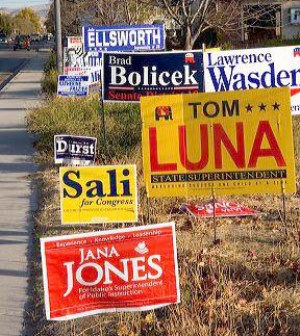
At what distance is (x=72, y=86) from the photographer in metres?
16.0

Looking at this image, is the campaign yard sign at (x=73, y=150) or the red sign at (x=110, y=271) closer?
the red sign at (x=110, y=271)

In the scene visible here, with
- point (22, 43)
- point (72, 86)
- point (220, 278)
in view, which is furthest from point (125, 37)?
point (22, 43)

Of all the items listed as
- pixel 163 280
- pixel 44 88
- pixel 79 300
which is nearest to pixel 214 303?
pixel 163 280

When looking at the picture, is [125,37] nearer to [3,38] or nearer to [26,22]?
[3,38]

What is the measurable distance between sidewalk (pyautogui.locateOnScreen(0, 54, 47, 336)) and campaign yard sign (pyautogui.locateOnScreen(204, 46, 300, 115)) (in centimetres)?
266

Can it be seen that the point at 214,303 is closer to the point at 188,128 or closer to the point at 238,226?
the point at 188,128

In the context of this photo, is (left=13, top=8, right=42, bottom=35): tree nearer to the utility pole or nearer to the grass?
the utility pole

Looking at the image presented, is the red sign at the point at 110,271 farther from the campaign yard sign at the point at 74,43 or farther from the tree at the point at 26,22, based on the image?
the tree at the point at 26,22

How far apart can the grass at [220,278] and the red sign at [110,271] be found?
0.39m

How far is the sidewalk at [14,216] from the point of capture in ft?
18.8

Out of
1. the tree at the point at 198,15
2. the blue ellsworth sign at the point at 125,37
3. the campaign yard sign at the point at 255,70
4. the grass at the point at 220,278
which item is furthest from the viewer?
the tree at the point at 198,15

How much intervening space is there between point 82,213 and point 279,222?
1899 millimetres

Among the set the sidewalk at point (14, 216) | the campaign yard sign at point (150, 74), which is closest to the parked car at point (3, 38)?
the sidewalk at point (14, 216)

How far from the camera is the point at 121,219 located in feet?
22.4
